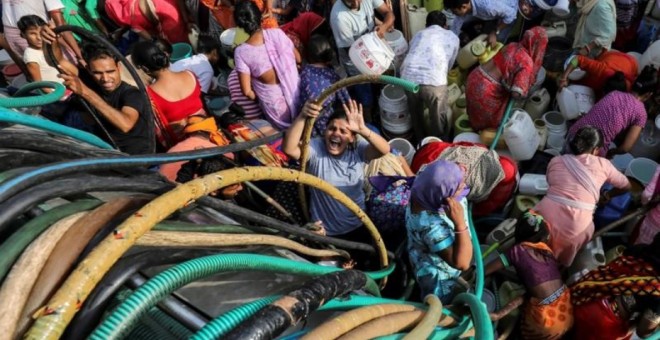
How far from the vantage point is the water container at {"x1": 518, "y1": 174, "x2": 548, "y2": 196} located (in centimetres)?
335

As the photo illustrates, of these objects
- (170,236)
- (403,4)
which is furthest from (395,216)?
(403,4)

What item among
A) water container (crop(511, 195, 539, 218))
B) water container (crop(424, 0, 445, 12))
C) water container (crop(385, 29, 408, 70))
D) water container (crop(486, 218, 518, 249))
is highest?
water container (crop(424, 0, 445, 12))

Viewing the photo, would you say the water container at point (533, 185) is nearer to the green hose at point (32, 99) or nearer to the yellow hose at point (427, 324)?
the yellow hose at point (427, 324)

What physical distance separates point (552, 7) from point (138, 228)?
182 inches

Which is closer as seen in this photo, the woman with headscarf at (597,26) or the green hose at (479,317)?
the green hose at (479,317)

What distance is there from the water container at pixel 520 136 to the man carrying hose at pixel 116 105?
8.03ft

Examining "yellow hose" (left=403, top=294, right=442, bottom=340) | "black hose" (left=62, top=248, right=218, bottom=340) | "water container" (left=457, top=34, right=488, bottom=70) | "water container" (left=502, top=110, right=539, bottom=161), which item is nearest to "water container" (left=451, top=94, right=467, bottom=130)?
"water container" (left=457, top=34, right=488, bottom=70)

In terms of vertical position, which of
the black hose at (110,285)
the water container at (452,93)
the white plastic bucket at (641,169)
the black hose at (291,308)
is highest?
the black hose at (110,285)

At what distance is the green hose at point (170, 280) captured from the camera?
0.82 meters

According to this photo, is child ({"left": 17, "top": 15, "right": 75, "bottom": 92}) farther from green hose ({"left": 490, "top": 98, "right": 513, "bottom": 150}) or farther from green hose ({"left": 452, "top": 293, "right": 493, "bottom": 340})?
green hose ({"left": 452, "top": 293, "right": 493, "bottom": 340})

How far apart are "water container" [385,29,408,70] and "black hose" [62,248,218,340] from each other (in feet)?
11.5

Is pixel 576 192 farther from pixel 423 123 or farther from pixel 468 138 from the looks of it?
pixel 423 123

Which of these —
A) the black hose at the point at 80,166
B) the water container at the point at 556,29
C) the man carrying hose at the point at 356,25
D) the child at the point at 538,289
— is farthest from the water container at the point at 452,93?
the black hose at the point at 80,166

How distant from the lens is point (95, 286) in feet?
2.95
